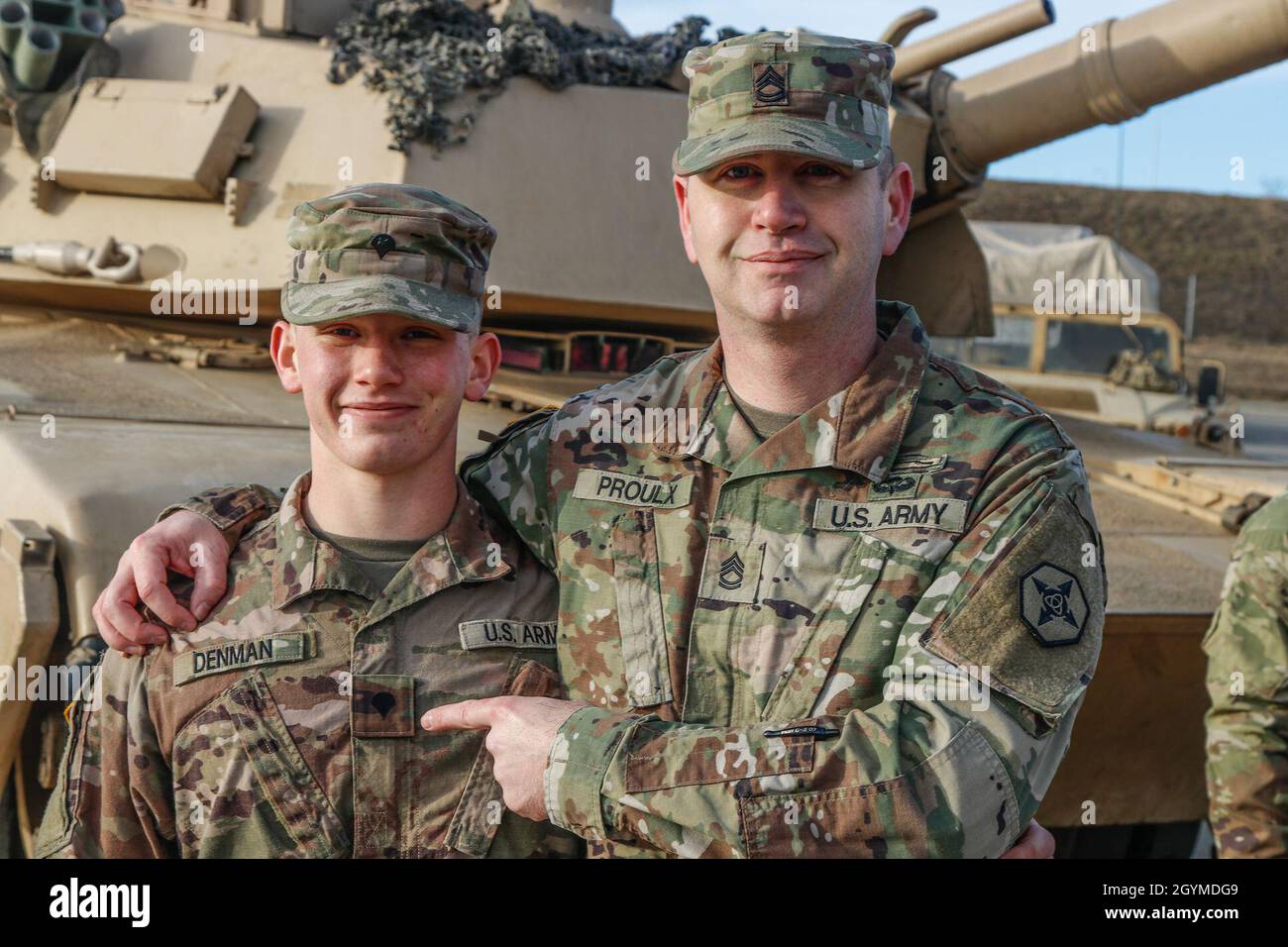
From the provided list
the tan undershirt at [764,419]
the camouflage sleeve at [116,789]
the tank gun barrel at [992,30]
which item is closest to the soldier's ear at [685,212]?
the tan undershirt at [764,419]

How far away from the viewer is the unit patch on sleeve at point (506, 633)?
2.54m

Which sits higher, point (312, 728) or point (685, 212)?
point (685, 212)

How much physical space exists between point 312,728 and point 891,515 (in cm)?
98

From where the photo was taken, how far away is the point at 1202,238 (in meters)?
31.7

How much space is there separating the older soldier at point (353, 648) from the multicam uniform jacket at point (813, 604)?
0.19 m

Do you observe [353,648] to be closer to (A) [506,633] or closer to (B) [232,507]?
(A) [506,633]

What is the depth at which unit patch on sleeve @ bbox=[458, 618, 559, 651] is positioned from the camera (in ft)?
8.34

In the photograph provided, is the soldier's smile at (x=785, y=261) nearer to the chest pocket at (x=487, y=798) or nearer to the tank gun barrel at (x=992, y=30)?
the chest pocket at (x=487, y=798)

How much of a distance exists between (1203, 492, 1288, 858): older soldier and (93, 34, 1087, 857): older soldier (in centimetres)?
152

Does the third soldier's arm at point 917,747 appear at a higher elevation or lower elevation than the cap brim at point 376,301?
lower

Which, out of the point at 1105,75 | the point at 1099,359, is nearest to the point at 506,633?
the point at 1105,75
